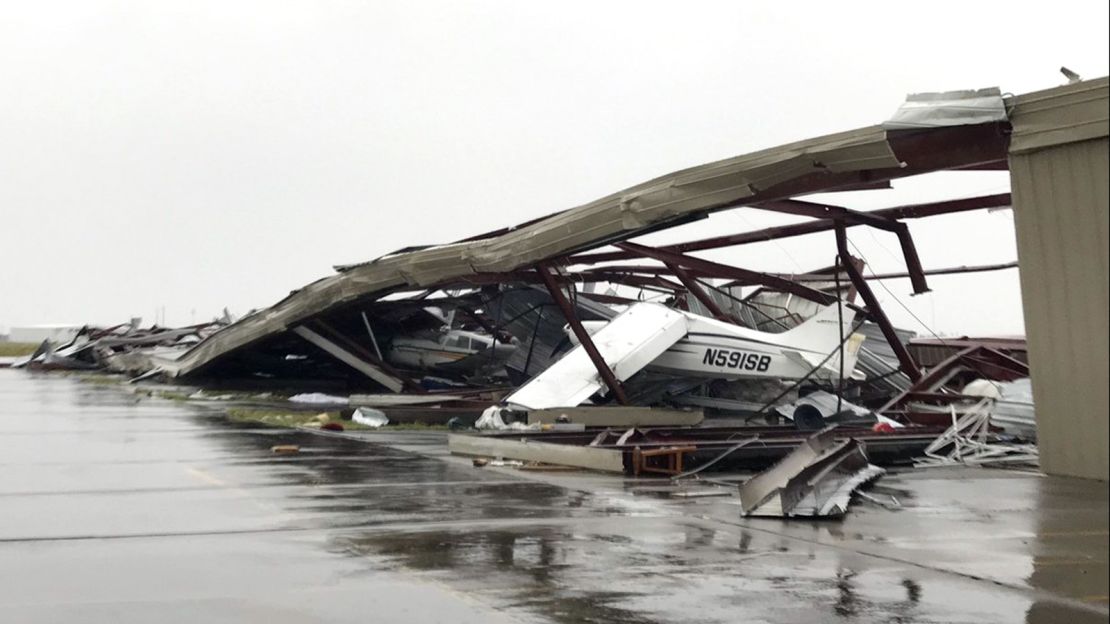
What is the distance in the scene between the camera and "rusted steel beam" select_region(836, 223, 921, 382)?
53.5 feet

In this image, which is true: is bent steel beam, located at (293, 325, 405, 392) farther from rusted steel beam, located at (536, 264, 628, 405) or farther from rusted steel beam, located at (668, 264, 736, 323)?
rusted steel beam, located at (536, 264, 628, 405)

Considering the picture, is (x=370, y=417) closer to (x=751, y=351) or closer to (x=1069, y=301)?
(x=751, y=351)

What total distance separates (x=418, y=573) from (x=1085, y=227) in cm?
524

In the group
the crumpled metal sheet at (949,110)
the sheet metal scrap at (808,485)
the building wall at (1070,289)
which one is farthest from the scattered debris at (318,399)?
A: the building wall at (1070,289)

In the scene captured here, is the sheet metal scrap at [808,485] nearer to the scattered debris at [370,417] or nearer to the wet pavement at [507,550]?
the wet pavement at [507,550]

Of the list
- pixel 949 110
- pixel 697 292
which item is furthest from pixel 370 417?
pixel 949 110

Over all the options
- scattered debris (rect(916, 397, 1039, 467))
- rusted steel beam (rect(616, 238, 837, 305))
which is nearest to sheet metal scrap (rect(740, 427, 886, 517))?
scattered debris (rect(916, 397, 1039, 467))

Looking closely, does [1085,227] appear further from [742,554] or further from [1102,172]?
[742,554]

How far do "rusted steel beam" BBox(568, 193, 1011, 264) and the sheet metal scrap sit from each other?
474 centimetres

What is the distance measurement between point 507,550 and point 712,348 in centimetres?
1305

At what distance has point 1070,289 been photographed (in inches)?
87.6

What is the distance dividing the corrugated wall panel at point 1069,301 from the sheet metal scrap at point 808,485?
6.84m

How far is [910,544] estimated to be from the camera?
25.3 feet

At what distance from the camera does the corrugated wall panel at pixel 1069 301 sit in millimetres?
2148
